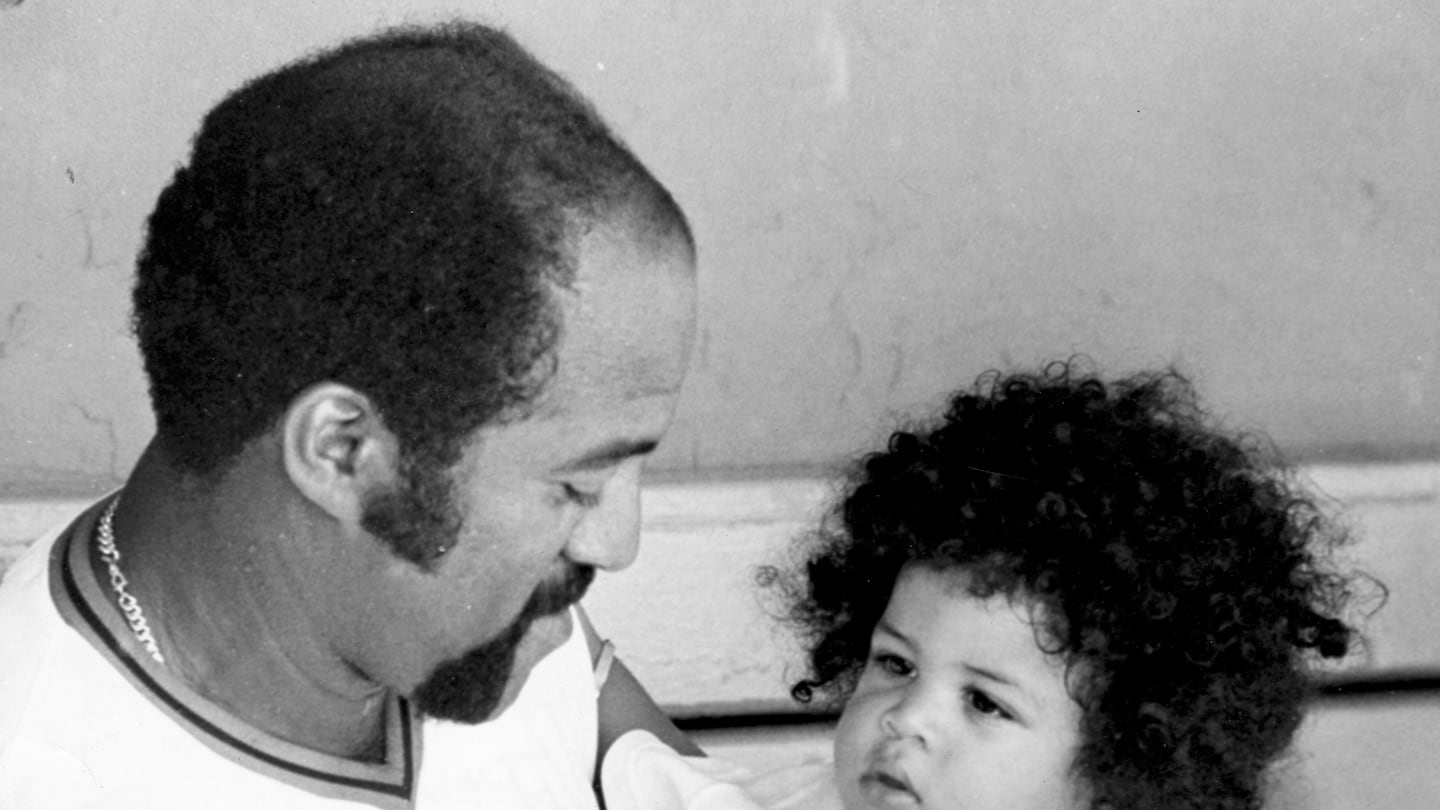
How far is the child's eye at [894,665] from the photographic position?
1979mm

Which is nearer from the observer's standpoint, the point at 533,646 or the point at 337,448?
the point at 337,448

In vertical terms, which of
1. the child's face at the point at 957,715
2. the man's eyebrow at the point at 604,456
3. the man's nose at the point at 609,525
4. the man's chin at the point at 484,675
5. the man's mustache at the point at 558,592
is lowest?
the child's face at the point at 957,715

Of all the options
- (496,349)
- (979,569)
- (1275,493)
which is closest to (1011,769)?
(979,569)

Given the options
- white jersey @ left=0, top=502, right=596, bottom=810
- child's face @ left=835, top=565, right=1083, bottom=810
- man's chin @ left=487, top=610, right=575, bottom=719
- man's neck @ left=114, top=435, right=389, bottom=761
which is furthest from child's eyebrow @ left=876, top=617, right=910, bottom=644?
man's neck @ left=114, top=435, right=389, bottom=761

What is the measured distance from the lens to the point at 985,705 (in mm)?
1932

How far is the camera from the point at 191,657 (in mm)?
1381

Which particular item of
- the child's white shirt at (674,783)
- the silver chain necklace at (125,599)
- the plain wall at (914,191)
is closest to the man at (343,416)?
the silver chain necklace at (125,599)

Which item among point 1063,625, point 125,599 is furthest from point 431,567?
point 1063,625

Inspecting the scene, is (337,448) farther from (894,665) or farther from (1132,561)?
(1132,561)

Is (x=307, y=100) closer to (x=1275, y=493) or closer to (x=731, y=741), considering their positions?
(x=1275, y=493)

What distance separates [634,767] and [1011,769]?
1.30 feet

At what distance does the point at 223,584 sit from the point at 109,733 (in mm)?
137

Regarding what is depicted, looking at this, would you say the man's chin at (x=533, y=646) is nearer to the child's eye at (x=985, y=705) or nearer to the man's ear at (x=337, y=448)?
the man's ear at (x=337, y=448)

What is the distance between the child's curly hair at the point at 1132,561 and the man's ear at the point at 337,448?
2.76 ft
